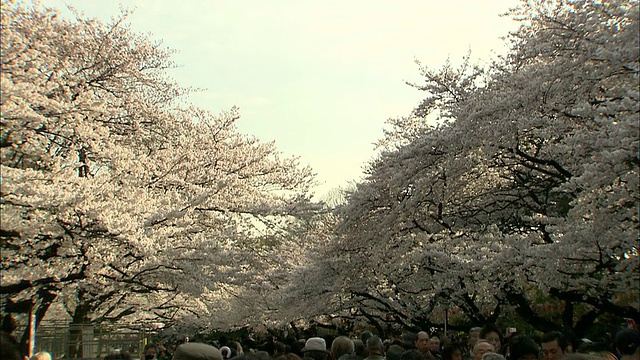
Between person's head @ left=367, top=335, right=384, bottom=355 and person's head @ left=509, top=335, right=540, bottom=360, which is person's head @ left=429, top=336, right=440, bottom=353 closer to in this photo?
person's head @ left=367, top=335, right=384, bottom=355

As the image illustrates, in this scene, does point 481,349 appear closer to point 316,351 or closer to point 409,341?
point 316,351

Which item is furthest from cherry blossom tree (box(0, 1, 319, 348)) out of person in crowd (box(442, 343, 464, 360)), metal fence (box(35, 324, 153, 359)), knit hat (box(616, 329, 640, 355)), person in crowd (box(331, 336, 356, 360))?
knit hat (box(616, 329, 640, 355))

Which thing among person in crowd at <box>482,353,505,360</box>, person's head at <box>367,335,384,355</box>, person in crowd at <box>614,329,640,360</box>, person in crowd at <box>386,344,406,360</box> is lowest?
person in crowd at <box>614,329,640,360</box>

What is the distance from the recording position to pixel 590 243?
9.76 m

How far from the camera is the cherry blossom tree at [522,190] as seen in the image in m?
8.98

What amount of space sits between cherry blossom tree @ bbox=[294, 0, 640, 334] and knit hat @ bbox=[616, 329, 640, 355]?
292 centimetres

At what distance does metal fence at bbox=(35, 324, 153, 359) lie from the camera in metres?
12.1

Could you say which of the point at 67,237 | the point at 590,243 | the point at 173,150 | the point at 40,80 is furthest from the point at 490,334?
the point at 173,150

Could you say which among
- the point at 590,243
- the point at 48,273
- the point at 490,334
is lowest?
the point at 490,334

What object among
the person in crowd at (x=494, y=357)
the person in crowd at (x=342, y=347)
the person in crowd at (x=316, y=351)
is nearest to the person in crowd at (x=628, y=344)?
the person in crowd at (x=494, y=357)

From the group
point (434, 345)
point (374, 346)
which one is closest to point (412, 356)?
point (374, 346)

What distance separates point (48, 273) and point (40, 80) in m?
3.11

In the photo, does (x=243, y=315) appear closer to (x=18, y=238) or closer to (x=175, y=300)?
(x=175, y=300)

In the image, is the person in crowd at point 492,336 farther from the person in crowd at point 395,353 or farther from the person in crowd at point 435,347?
the person in crowd at point 435,347
